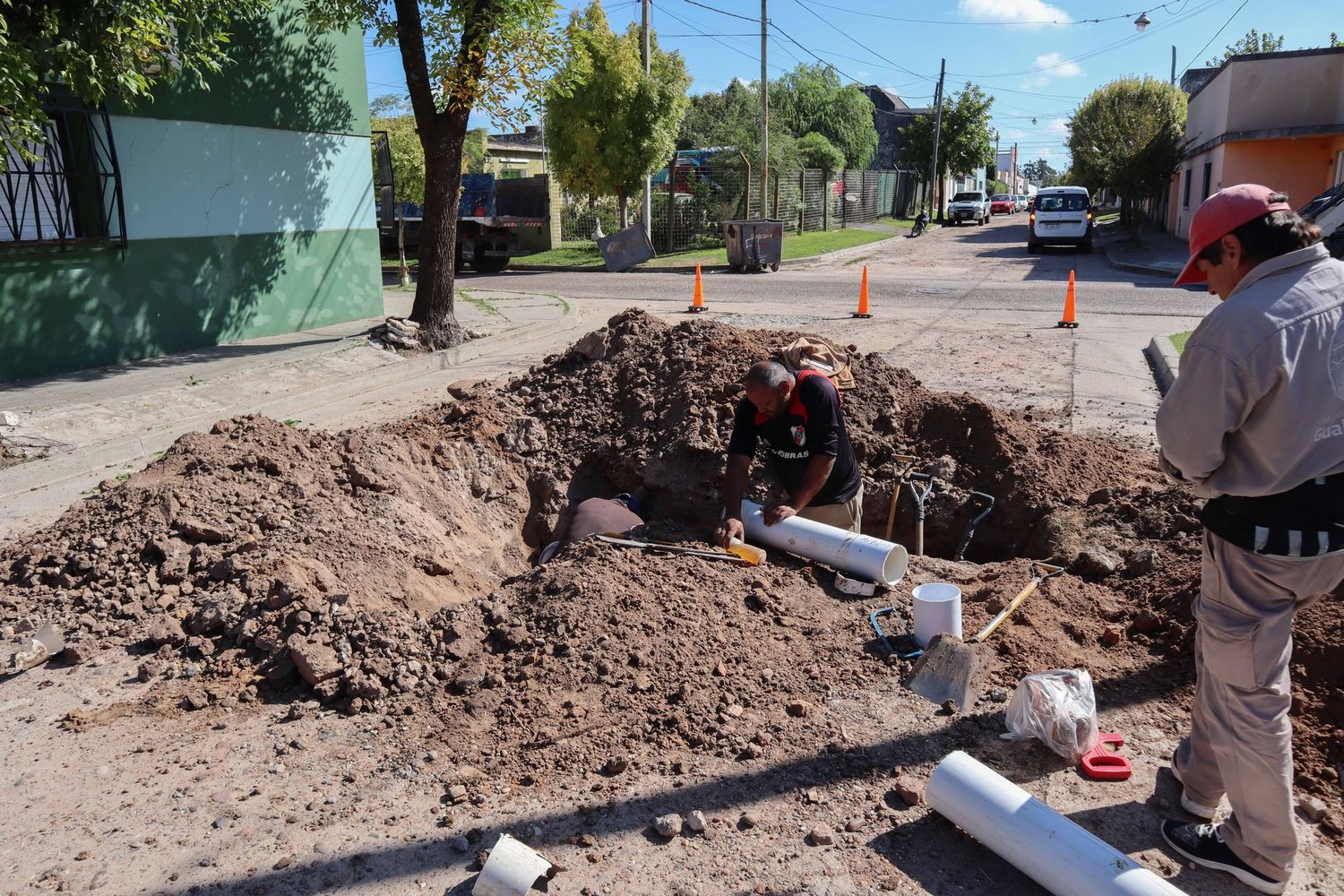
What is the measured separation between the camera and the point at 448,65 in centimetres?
1105

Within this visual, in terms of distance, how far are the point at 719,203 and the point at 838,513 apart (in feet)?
85.1

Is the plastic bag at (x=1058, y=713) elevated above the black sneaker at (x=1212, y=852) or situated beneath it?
elevated above

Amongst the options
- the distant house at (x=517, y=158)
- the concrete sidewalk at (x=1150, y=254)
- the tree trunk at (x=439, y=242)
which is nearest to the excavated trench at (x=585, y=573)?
the tree trunk at (x=439, y=242)

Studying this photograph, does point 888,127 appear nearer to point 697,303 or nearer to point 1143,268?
point 1143,268

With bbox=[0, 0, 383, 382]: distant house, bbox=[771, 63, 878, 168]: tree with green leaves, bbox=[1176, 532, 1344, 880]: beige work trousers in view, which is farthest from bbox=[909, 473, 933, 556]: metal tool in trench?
bbox=[771, 63, 878, 168]: tree with green leaves

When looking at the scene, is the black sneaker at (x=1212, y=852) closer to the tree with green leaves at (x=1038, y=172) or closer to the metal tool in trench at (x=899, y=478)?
the metal tool in trench at (x=899, y=478)

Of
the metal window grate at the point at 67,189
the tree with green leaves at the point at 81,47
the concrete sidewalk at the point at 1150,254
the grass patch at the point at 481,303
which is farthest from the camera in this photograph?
the concrete sidewalk at the point at 1150,254

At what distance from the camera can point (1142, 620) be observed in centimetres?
410

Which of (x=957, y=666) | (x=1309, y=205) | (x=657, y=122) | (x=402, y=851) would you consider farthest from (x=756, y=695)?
(x=657, y=122)

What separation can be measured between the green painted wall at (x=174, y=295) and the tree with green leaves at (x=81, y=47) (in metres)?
1.70

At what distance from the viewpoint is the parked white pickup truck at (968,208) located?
161 feet

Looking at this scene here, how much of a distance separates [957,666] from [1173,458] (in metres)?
1.38

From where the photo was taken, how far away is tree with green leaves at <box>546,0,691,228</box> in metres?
26.0

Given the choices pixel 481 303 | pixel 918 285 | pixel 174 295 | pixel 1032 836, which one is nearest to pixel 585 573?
pixel 1032 836
